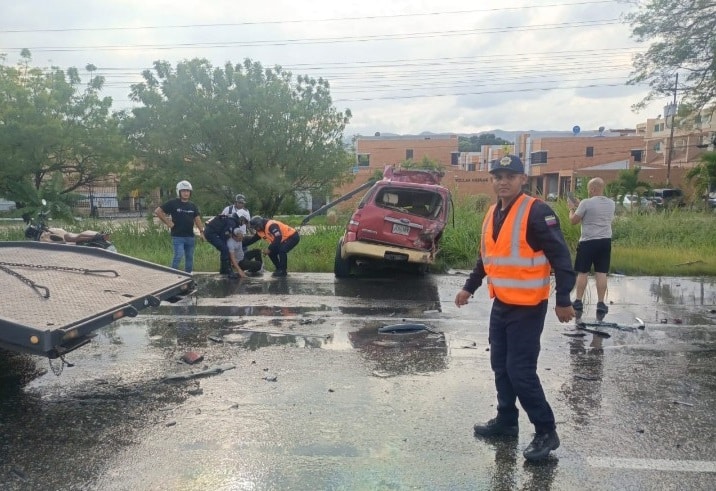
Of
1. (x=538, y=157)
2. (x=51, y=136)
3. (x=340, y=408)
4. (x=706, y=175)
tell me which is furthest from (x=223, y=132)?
(x=538, y=157)

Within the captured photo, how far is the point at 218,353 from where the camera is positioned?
18.5 ft

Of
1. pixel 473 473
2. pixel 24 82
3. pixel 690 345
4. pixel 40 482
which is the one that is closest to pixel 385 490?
pixel 473 473

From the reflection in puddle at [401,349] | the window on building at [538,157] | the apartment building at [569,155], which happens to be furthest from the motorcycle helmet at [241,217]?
the window on building at [538,157]

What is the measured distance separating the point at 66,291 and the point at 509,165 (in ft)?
11.8

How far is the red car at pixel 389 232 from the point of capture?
32.2ft

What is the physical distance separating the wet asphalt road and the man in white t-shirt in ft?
9.75

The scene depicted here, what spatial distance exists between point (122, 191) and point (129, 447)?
2222 cm

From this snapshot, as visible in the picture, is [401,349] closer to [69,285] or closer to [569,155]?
[69,285]

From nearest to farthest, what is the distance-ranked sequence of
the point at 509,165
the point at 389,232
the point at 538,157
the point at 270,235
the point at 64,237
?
the point at 509,165 < the point at 64,237 < the point at 389,232 < the point at 270,235 < the point at 538,157

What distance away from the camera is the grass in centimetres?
1140

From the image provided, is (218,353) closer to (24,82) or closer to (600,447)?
(600,447)

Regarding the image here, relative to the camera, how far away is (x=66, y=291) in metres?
4.79

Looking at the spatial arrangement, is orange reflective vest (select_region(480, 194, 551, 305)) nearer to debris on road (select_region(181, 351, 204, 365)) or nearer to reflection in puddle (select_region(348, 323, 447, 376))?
reflection in puddle (select_region(348, 323, 447, 376))

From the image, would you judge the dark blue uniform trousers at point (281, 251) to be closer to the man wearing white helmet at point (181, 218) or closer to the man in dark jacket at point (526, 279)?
the man wearing white helmet at point (181, 218)
